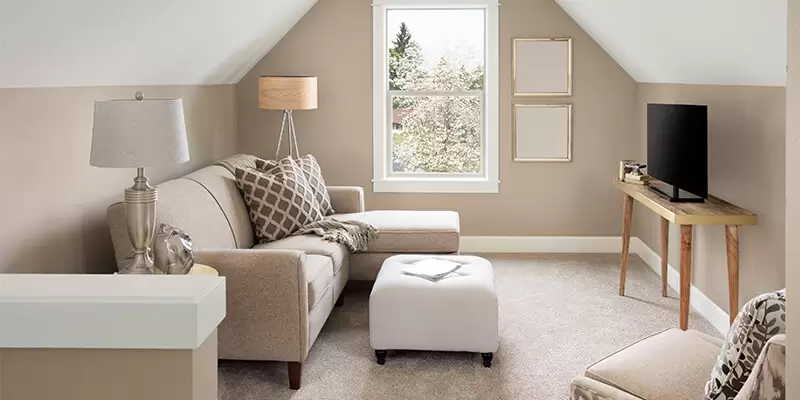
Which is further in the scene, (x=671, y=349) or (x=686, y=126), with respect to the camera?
(x=686, y=126)

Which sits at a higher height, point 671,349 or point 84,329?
point 84,329

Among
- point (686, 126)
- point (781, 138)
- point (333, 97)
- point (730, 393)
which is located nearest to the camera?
point (730, 393)

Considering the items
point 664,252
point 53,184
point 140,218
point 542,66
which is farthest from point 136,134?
point 542,66

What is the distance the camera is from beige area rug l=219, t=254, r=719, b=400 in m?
3.84

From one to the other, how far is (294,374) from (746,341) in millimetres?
2208

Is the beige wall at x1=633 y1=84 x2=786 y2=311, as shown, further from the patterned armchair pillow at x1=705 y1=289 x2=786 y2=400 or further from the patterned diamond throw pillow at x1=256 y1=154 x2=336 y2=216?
the patterned diamond throw pillow at x1=256 y1=154 x2=336 y2=216

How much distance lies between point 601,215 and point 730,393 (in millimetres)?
4887

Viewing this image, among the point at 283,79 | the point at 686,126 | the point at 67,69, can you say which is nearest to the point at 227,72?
the point at 283,79

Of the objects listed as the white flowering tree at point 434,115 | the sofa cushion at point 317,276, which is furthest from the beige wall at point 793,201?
the white flowering tree at point 434,115

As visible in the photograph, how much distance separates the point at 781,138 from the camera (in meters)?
3.89

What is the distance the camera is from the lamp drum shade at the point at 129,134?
3.06 meters

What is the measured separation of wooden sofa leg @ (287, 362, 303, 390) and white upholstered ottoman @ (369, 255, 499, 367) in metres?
0.44

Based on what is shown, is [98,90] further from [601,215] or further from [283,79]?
[601,215]

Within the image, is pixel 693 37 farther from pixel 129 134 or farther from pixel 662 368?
pixel 129 134
